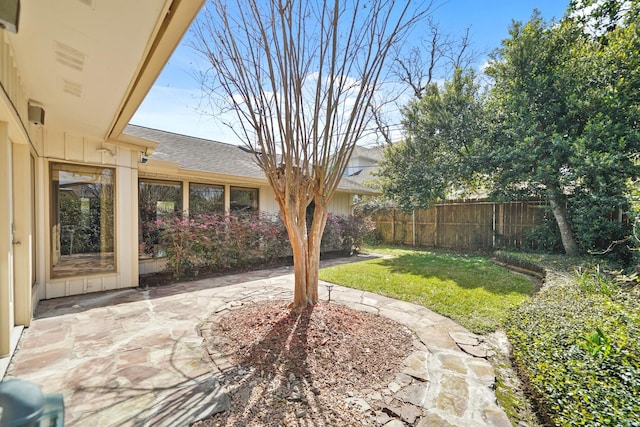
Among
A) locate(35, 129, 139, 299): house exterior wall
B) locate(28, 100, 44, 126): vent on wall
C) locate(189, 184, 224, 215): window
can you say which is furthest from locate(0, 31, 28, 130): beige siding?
locate(189, 184, 224, 215): window

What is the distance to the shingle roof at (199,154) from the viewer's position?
7.94 meters

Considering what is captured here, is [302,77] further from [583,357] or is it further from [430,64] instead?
[430,64]

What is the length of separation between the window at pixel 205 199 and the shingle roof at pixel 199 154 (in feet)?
2.01

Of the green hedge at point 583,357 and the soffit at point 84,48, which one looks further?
the soffit at point 84,48

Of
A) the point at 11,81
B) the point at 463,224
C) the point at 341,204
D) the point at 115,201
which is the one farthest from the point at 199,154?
the point at 463,224

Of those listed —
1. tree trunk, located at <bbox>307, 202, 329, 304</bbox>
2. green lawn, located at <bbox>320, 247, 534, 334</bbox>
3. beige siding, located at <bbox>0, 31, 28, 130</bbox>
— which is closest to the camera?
beige siding, located at <bbox>0, 31, 28, 130</bbox>

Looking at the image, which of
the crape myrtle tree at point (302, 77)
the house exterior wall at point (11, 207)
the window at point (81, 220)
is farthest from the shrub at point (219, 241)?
the crape myrtle tree at point (302, 77)

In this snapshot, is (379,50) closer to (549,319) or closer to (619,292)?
(549,319)

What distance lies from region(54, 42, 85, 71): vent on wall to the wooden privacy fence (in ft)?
37.3

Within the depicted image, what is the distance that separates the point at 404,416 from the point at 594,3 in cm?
1386

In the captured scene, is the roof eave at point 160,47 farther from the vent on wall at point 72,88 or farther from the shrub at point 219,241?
the shrub at point 219,241

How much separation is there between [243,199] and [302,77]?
6.03 meters

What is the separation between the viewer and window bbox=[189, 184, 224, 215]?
7945 mm

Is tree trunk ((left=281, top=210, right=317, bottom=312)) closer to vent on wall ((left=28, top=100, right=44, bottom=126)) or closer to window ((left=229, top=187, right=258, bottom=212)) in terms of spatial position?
vent on wall ((left=28, top=100, right=44, bottom=126))
